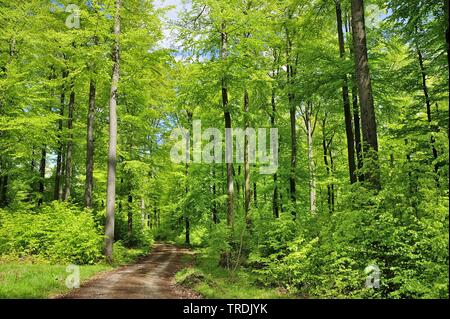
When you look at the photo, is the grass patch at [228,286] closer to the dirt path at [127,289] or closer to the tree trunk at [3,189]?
the dirt path at [127,289]

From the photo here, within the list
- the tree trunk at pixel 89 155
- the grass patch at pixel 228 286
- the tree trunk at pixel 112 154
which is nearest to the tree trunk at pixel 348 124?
the grass patch at pixel 228 286

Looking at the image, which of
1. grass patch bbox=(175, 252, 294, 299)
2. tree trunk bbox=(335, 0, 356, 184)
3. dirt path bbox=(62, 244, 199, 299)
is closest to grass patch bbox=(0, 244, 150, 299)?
dirt path bbox=(62, 244, 199, 299)

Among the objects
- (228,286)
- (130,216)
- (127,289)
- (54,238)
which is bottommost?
(228,286)

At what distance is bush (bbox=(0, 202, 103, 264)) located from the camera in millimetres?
14695

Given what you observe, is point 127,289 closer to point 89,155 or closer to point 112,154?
point 112,154

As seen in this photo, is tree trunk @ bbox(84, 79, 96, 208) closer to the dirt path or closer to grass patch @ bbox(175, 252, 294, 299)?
the dirt path

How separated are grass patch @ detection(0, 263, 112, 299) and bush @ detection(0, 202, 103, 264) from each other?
8.82ft

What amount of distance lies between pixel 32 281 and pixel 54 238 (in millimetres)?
6551

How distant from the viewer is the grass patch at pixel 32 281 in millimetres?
8184

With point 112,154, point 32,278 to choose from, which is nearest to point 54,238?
point 112,154

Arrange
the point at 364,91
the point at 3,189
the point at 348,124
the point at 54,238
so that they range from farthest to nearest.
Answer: the point at 3,189
the point at 54,238
the point at 348,124
the point at 364,91

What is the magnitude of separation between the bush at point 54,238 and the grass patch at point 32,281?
2.69m

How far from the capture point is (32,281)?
366 inches
